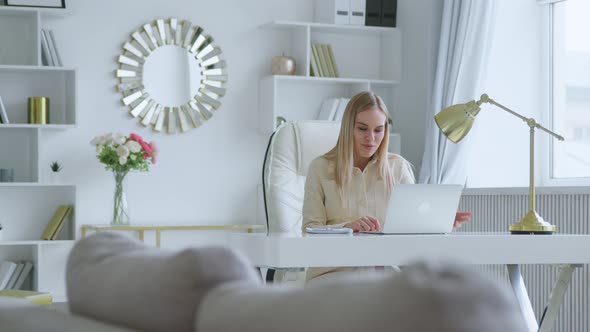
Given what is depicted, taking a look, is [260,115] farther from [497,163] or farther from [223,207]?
[497,163]

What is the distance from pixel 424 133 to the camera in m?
5.46

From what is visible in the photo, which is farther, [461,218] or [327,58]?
[327,58]

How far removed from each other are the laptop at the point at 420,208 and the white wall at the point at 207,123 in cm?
248

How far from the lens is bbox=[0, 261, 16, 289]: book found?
15.5 ft

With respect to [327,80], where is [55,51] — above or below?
above

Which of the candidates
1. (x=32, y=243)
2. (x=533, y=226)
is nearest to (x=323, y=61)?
(x=32, y=243)

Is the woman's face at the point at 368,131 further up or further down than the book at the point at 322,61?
further down

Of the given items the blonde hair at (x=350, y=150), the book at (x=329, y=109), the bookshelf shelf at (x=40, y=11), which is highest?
the bookshelf shelf at (x=40, y=11)

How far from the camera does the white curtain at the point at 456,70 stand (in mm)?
4809

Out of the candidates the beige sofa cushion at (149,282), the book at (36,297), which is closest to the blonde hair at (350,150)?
the book at (36,297)

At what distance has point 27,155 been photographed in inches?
195

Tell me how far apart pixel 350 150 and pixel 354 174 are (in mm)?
92

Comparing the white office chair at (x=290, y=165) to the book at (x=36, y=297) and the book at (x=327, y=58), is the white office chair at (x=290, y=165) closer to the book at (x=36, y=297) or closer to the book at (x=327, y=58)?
the book at (x=36, y=297)

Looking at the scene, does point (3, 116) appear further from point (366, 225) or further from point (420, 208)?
point (420, 208)
